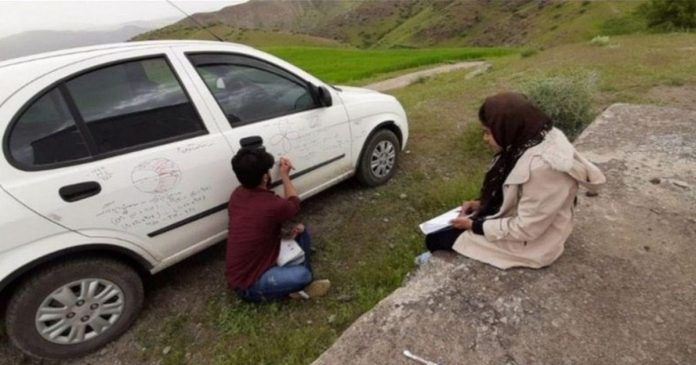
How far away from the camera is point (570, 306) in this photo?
2277mm

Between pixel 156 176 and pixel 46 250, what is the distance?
72 centimetres

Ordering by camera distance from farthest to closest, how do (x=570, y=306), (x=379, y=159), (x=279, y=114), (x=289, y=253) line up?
(x=379, y=159)
(x=279, y=114)
(x=289, y=253)
(x=570, y=306)

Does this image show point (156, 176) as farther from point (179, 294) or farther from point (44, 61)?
point (179, 294)

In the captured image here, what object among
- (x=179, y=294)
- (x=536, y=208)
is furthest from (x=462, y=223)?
(x=179, y=294)

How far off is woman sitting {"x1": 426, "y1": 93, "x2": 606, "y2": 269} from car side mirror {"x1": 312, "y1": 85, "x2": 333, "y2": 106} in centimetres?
167

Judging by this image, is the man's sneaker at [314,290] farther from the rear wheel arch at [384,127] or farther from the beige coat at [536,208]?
the rear wheel arch at [384,127]

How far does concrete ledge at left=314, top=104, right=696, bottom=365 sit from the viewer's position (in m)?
2.04

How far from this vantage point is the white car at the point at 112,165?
2.27 metres

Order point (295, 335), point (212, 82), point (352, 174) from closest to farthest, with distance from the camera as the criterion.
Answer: point (295, 335), point (212, 82), point (352, 174)

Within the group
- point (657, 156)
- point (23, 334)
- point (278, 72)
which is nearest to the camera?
point (23, 334)

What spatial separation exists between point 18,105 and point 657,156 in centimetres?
517

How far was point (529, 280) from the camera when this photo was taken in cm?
245

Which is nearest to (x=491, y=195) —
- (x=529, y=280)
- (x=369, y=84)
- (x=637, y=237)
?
(x=529, y=280)

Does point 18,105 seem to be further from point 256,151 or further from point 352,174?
point 352,174
